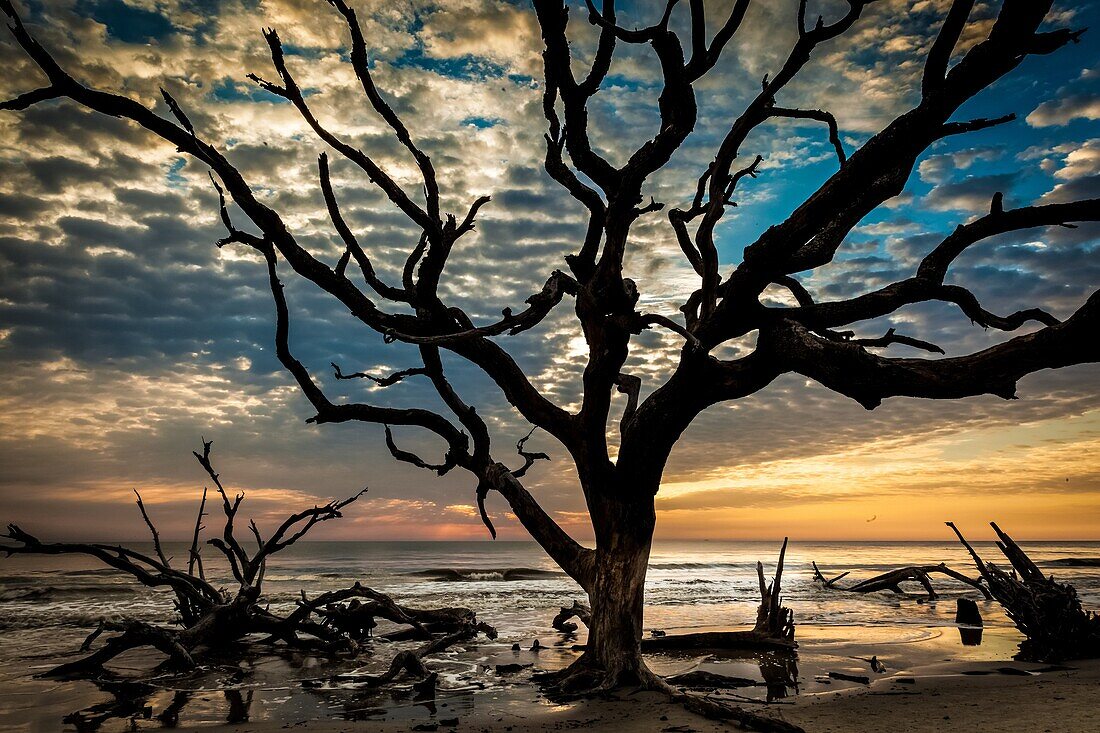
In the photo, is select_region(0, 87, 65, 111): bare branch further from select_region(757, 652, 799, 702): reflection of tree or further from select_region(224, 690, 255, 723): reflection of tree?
select_region(757, 652, 799, 702): reflection of tree

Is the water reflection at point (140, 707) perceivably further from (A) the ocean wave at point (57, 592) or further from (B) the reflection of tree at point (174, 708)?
(A) the ocean wave at point (57, 592)

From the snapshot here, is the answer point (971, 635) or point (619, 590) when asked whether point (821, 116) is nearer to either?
point (619, 590)

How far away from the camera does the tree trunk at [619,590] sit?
261 inches

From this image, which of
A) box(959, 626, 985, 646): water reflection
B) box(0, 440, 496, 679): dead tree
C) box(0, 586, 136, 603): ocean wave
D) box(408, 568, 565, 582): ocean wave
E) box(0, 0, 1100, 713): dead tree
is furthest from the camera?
box(408, 568, 565, 582): ocean wave

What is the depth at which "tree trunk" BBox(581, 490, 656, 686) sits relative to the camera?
261 inches

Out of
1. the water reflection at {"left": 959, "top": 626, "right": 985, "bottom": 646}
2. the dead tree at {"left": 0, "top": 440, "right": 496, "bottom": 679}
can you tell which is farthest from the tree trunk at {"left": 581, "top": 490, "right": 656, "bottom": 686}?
the water reflection at {"left": 959, "top": 626, "right": 985, "bottom": 646}

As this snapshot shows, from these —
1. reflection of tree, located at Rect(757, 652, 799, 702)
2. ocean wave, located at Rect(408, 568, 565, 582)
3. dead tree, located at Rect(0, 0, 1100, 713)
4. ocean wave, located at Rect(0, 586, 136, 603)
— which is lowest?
ocean wave, located at Rect(0, 586, 136, 603)

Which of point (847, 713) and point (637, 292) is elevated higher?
point (637, 292)

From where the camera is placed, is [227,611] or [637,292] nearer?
[637,292]

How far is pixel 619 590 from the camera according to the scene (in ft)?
21.9

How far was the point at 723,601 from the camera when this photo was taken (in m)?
23.2

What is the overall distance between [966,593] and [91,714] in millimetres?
28296

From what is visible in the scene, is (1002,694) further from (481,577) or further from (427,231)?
(481,577)

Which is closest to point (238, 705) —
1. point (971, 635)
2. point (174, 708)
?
point (174, 708)
